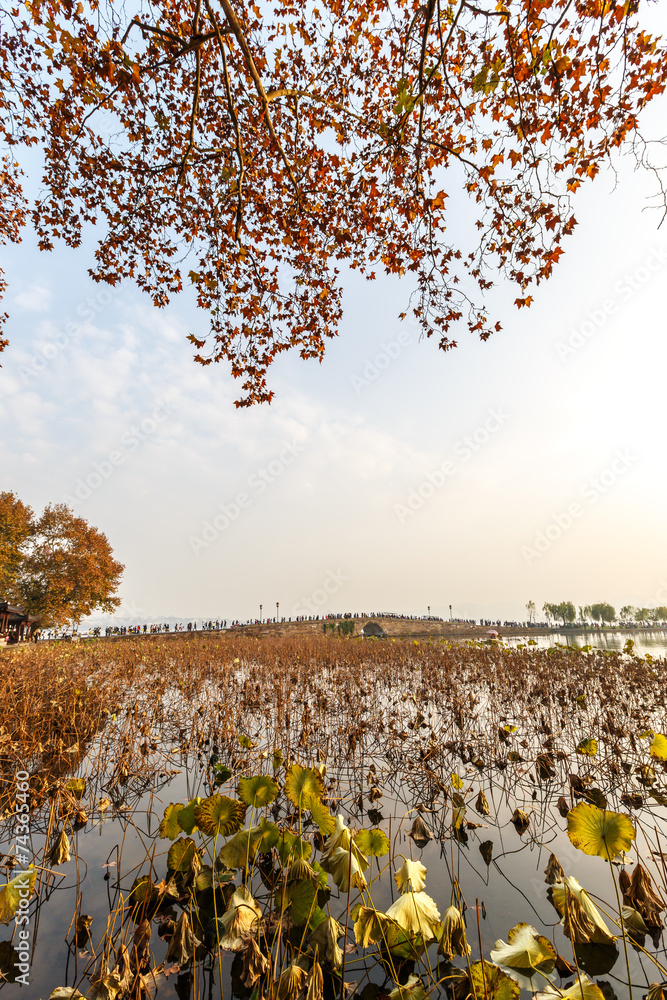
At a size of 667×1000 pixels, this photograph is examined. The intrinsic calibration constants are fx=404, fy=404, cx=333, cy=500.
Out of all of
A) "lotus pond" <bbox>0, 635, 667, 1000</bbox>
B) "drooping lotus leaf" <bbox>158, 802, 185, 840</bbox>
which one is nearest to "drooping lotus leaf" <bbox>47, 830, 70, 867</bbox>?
"lotus pond" <bbox>0, 635, 667, 1000</bbox>

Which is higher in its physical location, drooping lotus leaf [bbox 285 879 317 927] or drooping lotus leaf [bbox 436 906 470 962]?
drooping lotus leaf [bbox 285 879 317 927]

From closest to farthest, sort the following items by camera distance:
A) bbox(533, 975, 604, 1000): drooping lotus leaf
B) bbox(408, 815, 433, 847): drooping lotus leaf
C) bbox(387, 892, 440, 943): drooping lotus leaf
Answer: bbox(533, 975, 604, 1000): drooping lotus leaf → bbox(387, 892, 440, 943): drooping lotus leaf → bbox(408, 815, 433, 847): drooping lotus leaf

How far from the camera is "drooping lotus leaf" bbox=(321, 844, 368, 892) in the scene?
2283 mm

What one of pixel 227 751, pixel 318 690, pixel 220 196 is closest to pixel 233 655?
pixel 318 690

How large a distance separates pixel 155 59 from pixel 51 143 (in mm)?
2304

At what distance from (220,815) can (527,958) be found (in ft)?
5.86

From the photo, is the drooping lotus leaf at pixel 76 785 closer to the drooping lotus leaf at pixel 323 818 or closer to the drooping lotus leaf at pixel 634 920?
the drooping lotus leaf at pixel 323 818

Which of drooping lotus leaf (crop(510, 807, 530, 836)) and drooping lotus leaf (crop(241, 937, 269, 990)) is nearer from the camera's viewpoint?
drooping lotus leaf (crop(241, 937, 269, 990))

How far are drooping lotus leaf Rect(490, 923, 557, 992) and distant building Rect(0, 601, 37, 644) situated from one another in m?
37.7

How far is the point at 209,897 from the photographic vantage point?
2.74 meters

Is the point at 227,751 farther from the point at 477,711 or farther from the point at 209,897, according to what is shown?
the point at 477,711

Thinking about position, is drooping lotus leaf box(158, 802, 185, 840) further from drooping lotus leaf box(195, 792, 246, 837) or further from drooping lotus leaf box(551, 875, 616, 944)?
drooping lotus leaf box(551, 875, 616, 944)

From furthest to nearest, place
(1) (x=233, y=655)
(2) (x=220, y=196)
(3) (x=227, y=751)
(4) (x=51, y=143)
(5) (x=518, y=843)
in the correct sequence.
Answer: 1. (1) (x=233, y=655)
2. (2) (x=220, y=196)
3. (4) (x=51, y=143)
4. (3) (x=227, y=751)
5. (5) (x=518, y=843)

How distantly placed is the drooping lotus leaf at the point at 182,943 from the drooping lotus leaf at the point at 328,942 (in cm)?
70
